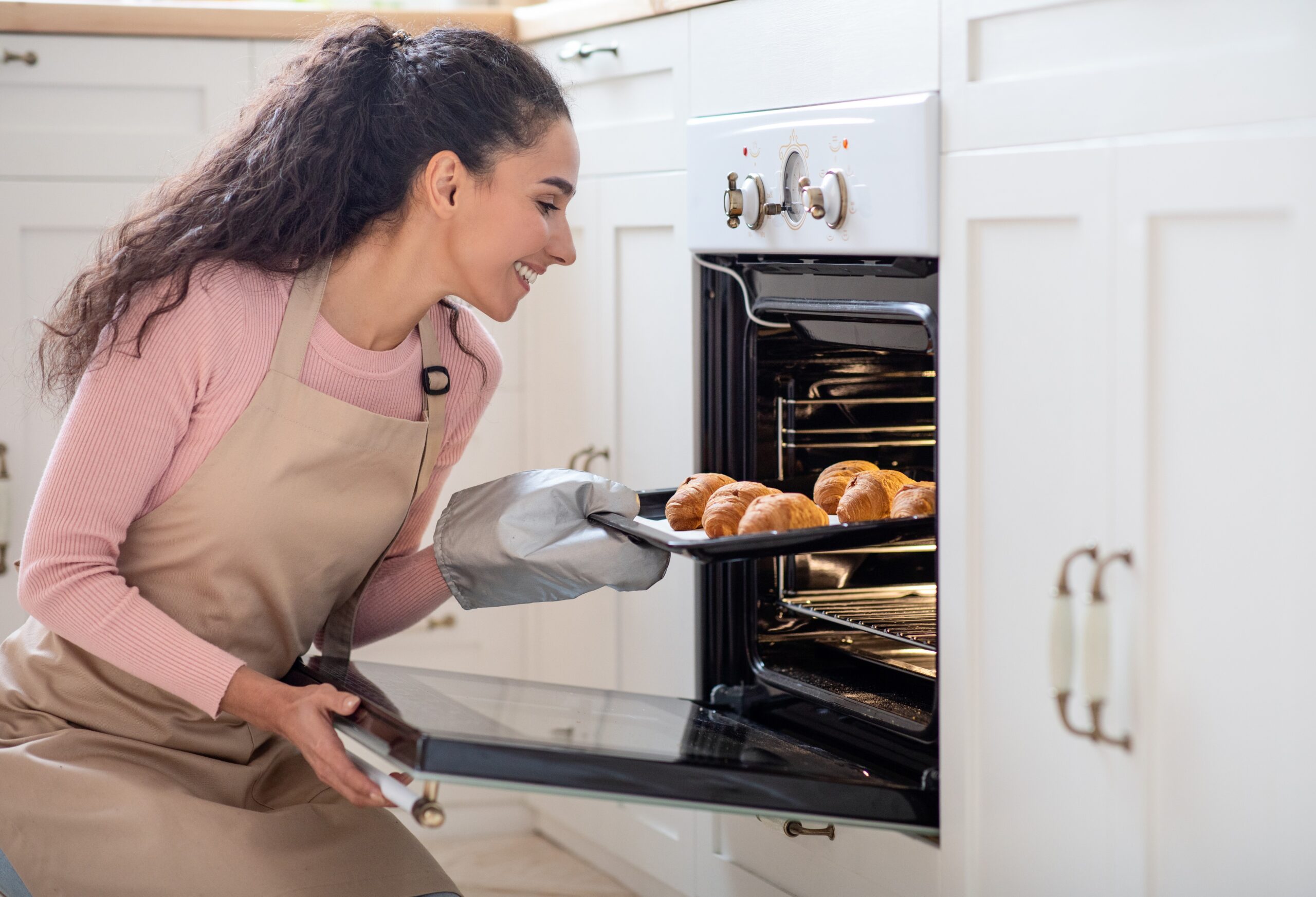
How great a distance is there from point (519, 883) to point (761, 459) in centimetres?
93

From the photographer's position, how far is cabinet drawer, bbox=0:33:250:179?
2.15 m

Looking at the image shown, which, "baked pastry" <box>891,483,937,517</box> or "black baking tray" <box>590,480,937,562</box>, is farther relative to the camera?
"baked pastry" <box>891,483,937,517</box>

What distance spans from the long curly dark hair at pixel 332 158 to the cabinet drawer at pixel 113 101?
0.74 m

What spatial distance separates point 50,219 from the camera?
2.19m

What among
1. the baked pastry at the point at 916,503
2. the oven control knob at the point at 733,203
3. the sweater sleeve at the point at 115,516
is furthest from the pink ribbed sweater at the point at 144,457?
the baked pastry at the point at 916,503

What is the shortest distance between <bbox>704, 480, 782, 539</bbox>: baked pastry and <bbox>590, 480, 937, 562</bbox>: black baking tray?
0.02m

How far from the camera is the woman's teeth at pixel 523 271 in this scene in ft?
4.88

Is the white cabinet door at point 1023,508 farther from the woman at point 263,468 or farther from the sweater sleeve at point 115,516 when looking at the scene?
the sweater sleeve at point 115,516

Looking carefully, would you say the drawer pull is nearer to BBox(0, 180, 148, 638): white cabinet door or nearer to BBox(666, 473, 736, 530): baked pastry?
BBox(666, 473, 736, 530): baked pastry

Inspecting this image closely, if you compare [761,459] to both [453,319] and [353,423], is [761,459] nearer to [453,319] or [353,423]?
[453,319]

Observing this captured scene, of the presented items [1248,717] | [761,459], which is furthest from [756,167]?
[1248,717]

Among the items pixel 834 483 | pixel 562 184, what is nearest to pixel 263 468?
pixel 562 184

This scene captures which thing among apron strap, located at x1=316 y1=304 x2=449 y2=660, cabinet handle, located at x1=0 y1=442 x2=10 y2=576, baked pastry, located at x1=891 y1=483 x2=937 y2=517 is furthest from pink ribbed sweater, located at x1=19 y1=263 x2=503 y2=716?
cabinet handle, located at x1=0 y1=442 x2=10 y2=576

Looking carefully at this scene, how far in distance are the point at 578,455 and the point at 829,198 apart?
0.74 meters
